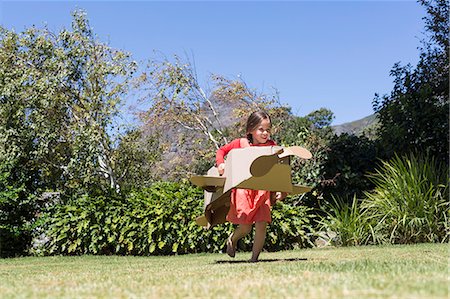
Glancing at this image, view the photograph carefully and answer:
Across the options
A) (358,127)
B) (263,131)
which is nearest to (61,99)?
(263,131)

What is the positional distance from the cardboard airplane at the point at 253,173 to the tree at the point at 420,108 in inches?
206

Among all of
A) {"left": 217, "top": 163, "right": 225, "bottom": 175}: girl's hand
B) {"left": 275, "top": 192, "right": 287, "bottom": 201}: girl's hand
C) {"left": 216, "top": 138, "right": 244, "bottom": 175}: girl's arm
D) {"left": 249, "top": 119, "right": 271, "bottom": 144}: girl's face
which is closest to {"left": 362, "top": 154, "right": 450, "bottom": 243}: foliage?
{"left": 275, "top": 192, "right": 287, "bottom": 201}: girl's hand

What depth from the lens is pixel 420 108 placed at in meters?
10.6

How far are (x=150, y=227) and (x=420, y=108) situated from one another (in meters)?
5.34

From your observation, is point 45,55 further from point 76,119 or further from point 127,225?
point 127,225

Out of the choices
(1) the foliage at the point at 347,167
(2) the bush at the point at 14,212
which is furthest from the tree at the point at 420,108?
(2) the bush at the point at 14,212

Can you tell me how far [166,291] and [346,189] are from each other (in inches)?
332

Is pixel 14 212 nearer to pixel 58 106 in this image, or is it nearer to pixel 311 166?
pixel 58 106

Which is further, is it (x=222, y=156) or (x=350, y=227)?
(x=350, y=227)

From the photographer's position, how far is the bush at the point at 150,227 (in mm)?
9258

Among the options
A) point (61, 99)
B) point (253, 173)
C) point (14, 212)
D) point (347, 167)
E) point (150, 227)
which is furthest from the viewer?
point (61, 99)

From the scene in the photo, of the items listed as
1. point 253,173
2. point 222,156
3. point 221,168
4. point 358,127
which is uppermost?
point 358,127

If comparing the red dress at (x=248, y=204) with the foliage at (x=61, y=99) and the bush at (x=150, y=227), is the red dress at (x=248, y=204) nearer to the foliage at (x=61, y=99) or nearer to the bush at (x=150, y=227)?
the bush at (x=150, y=227)

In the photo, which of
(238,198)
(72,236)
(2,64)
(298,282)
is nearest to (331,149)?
(72,236)
